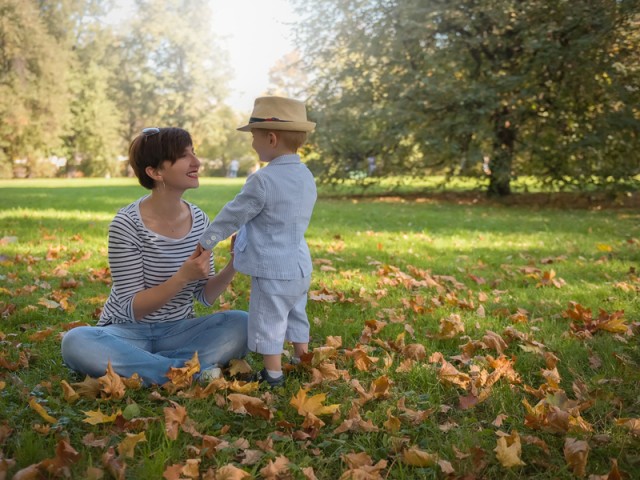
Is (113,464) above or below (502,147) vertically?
below

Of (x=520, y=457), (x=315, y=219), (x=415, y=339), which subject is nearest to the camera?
(x=520, y=457)

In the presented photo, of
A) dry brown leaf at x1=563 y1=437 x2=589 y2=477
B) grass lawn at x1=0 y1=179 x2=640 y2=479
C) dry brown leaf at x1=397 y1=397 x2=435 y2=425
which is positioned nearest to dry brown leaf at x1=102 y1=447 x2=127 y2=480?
grass lawn at x1=0 y1=179 x2=640 y2=479

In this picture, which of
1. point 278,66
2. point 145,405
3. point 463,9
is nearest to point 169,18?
point 278,66

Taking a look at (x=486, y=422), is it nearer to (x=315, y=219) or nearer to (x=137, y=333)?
(x=137, y=333)

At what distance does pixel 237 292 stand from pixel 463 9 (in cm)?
1184

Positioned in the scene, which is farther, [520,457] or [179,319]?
[179,319]

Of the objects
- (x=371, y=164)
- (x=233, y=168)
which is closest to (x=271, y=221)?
(x=371, y=164)

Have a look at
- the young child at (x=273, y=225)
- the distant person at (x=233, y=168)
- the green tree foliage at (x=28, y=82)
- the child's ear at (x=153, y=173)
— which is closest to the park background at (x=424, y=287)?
the young child at (x=273, y=225)

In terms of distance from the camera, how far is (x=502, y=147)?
570 inches

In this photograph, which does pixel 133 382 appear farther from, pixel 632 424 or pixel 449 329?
pixel 632 424

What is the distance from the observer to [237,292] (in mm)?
4883

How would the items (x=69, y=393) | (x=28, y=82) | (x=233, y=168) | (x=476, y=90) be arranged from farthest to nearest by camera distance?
(x=233, y=168), (x=28, y=82), (x=476, y=90), (x=69, y=393)

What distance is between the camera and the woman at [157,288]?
2801 mm

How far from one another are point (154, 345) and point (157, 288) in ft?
1.46
